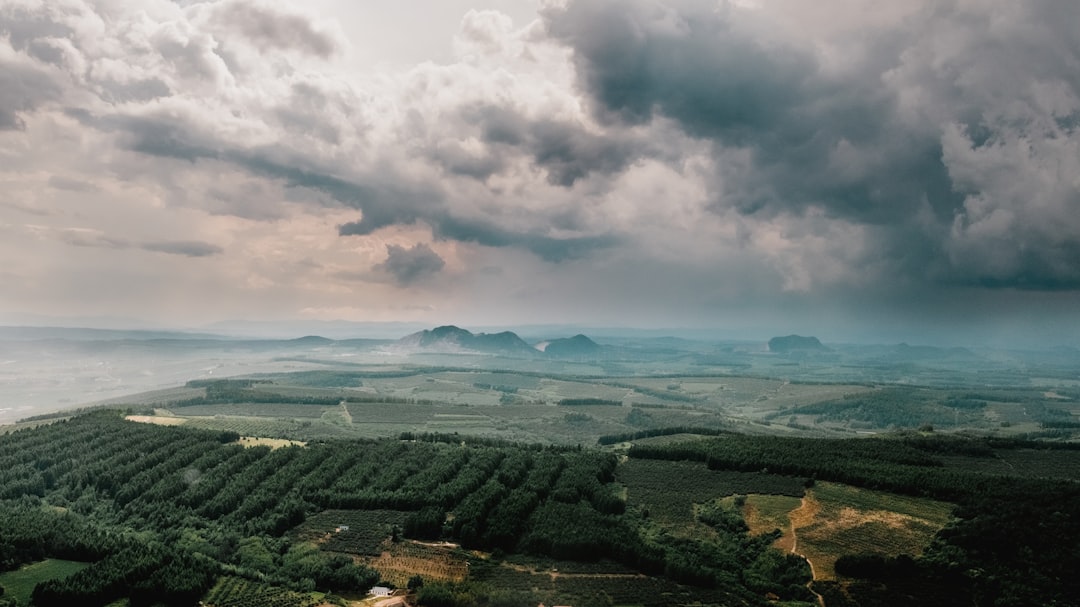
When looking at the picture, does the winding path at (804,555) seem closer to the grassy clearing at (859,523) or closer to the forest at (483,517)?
the grassy clearing at (859,523)

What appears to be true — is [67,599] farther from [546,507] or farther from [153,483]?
[546,507]

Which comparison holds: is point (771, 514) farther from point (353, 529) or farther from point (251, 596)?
→ point (251, 596)

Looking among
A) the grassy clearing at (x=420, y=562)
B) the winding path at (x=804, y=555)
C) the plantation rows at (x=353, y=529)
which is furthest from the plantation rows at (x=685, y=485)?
the plantation rows at (x=353, y=529)

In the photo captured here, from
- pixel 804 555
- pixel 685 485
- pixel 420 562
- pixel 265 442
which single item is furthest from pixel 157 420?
pixel 804 555

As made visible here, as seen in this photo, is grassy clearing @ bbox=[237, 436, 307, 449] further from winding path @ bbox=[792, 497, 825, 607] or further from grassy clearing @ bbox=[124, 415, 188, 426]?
winding path @ bbox=[792, 497, 825, 607]

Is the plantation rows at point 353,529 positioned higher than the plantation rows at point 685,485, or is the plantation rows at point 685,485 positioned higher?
the plantation rows at point 685,485

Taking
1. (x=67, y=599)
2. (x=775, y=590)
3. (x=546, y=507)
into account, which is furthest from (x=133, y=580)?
(x=775, y=590)
